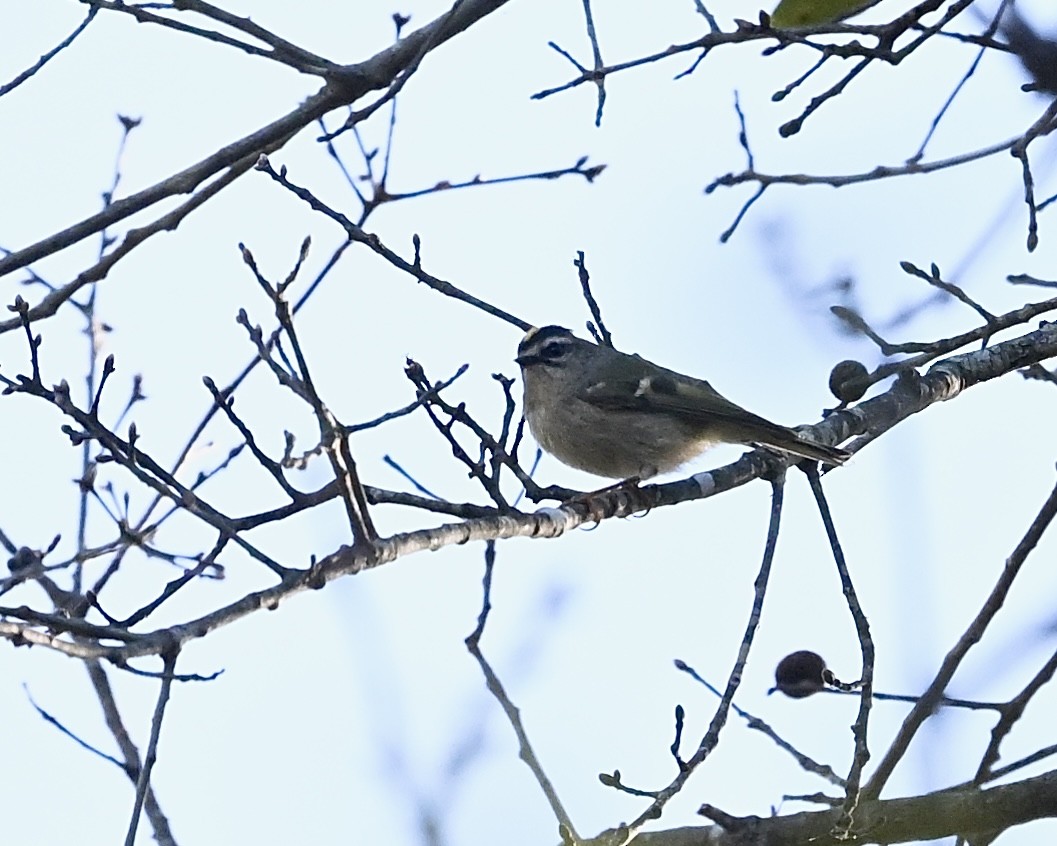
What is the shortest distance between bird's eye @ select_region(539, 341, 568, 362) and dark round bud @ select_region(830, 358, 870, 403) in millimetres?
2166

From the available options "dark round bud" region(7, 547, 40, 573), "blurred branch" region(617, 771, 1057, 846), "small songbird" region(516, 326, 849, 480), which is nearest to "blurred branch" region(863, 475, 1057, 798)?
"blurred branch" region(617, 771, 1057, 846)

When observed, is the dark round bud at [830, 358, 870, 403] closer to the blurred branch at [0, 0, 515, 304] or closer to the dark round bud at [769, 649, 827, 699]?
the dark round bud at [769, 649, 827, 699]

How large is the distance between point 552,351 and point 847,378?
2.29 metres

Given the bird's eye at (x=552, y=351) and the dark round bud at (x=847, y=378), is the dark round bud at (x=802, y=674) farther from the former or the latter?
the bird's eye at (x=552, y=351)

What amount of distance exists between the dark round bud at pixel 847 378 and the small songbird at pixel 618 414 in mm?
1179

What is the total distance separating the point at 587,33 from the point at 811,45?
997mm

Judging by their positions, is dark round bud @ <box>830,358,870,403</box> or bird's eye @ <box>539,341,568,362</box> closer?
dark round bud @ <box>830,358,870,403</box>

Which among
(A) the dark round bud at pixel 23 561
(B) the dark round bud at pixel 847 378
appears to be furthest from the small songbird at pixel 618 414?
(A) the dark round bud at pixel 23 561

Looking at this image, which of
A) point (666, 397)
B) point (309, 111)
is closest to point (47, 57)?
point (309, 111)

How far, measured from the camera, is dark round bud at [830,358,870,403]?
4773mm

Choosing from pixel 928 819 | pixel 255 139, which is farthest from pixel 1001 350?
pixel 255 139

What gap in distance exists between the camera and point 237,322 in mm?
3225

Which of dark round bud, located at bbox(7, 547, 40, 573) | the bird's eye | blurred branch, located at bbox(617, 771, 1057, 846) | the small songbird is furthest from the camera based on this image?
the bird's eye

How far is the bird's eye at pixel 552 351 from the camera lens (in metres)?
6.91
